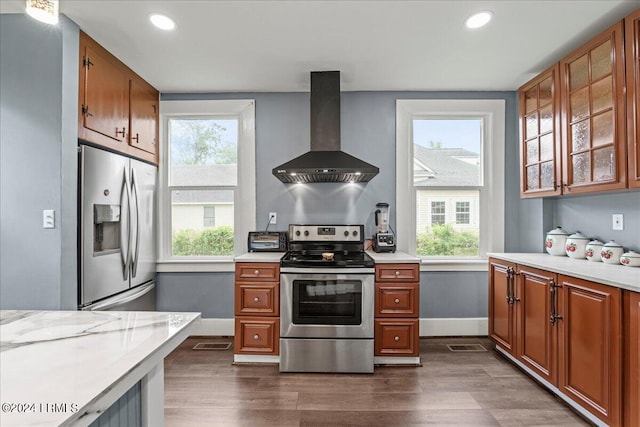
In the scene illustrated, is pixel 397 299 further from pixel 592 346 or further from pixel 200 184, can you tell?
pixel 200 184

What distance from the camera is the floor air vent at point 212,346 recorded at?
3.21m

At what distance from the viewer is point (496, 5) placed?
2080 millimetres

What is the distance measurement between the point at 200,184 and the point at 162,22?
165 centimetres

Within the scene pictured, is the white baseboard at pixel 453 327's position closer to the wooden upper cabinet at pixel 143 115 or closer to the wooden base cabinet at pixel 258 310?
the wooden base cabinet at pixel 258 310

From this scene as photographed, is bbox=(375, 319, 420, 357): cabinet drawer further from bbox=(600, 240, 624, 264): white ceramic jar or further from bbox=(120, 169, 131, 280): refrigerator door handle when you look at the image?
bbox=(120, 169, 131, 280): refrigerator door handle

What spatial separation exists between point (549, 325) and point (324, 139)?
219cm

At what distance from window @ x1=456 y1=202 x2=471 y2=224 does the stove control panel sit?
1.05 metres

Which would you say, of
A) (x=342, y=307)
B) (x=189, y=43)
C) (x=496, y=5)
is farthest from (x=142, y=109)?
(x=496, y=5)

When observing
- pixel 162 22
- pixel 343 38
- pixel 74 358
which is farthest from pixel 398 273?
pixel 162 22

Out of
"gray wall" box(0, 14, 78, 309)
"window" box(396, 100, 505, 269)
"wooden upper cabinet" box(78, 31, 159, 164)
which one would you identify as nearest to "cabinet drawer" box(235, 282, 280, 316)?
"gray wall" box(0, 14, 78, 309)

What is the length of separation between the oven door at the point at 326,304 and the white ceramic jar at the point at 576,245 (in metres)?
1.58

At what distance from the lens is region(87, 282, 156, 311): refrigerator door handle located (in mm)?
2440

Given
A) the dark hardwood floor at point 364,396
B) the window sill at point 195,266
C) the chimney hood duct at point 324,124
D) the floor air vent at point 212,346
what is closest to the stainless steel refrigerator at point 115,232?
the window sill at point 195,266

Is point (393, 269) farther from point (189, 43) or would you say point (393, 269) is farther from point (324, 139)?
point (189, 43)
